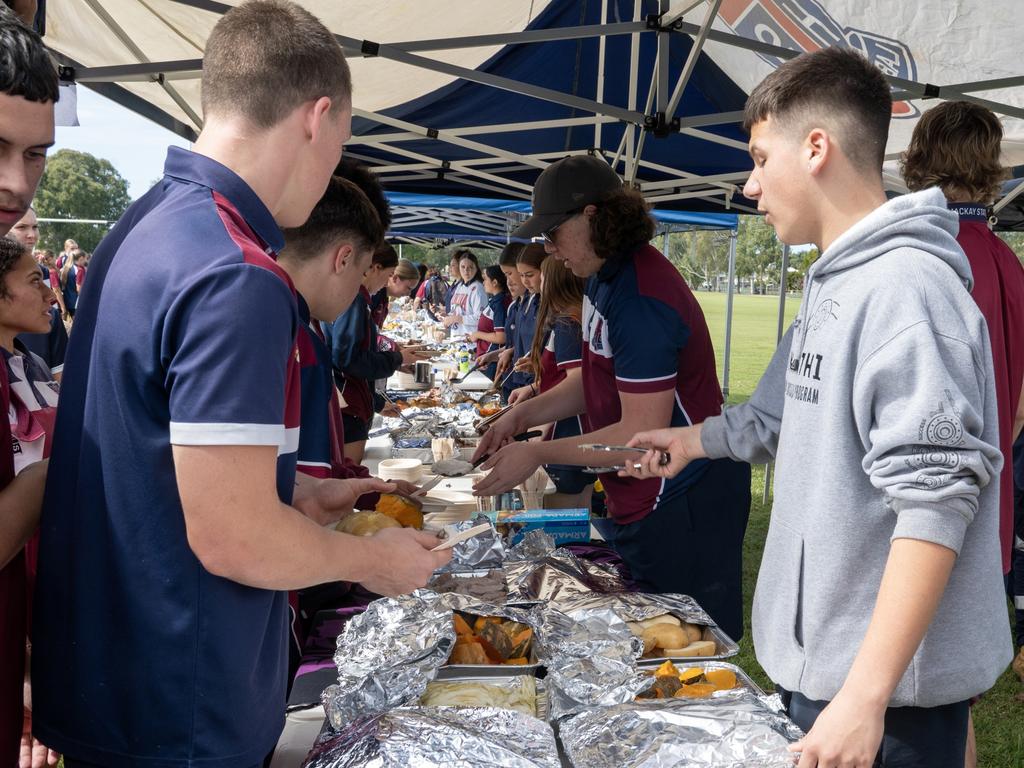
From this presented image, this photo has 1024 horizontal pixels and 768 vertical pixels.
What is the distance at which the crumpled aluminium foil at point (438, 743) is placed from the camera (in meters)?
1.09

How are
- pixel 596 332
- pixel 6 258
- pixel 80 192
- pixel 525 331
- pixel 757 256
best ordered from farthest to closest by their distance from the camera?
pixel 80 192 < pixel 757 256 < pixel 525 331 < pixel 6 258 < pixel 596 332

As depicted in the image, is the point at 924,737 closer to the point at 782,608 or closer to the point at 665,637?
the point at 782,608

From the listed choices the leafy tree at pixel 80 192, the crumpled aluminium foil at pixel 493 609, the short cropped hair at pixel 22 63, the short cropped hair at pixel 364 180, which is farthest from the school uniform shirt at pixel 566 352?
the leafy tree at pixel 80 192

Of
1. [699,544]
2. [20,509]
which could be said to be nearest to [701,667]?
[699,544]

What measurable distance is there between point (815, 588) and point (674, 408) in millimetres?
1068

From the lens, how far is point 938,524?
3.21 ft

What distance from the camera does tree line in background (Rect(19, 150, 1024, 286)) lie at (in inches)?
2012

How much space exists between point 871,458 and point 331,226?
114 centimetres

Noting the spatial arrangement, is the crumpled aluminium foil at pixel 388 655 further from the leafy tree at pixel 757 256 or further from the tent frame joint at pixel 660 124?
the leafy tree at pixel 757 256

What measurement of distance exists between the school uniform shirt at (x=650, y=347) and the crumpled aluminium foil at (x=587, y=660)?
0.63m

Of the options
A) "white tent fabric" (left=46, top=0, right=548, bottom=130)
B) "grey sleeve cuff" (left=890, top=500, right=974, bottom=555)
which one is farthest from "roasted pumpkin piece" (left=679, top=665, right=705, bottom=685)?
"white tent fabric" (left=46, top=0, right=548, bottom=130)

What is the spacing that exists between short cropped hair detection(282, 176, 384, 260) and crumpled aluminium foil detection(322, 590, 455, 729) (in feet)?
2.48

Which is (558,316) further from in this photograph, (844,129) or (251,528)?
(251,528)

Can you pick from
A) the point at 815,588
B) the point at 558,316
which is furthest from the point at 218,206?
the point at 558,316
